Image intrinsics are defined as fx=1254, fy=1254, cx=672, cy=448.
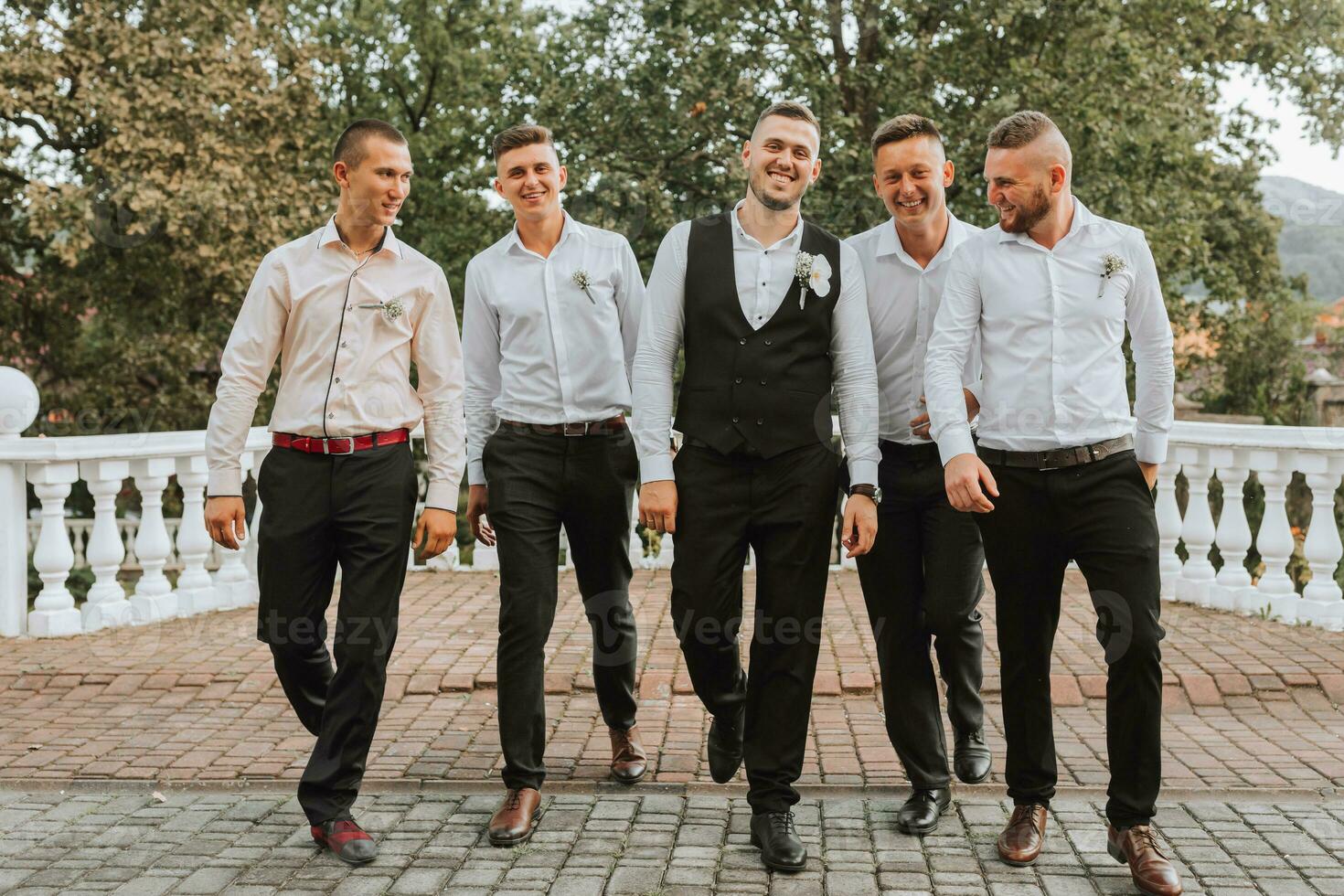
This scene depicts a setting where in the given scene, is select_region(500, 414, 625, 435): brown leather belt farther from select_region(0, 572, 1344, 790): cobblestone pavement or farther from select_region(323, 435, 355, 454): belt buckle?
select_region(0, 572, 1344, 790): cobblestone pavement

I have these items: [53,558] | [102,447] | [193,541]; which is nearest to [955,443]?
[102,447]

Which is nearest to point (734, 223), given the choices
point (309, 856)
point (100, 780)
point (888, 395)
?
point (888, 395)

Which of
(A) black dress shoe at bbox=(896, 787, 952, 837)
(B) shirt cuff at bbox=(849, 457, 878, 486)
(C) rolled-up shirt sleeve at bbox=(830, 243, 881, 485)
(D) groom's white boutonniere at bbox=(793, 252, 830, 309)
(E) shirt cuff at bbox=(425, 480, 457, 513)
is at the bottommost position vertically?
(A) black dress shoe at bbox=(896, 787, 952, 837)

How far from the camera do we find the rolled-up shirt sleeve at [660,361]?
3.99 m

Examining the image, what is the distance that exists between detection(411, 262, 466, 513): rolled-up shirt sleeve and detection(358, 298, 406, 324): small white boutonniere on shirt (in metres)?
0.12

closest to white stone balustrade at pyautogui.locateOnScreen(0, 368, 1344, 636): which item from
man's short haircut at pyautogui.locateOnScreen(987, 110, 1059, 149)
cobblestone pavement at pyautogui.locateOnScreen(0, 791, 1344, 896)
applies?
cobblestone pavement at pyautogui.locateOnScreen(0, 791, 1344, 896)

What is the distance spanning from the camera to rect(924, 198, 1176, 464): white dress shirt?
3.75 m

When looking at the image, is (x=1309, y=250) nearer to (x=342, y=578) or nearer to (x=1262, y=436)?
(x=1262, y=436)

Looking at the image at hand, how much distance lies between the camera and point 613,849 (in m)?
3.93

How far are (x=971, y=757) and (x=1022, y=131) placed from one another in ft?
7.18

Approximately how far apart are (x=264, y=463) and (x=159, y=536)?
3.60 m

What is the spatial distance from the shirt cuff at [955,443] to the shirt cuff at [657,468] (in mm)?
851

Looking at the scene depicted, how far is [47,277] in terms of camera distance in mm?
17969

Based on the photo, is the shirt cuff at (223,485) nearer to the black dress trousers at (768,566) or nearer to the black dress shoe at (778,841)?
the black dress trousers at (768,566)
